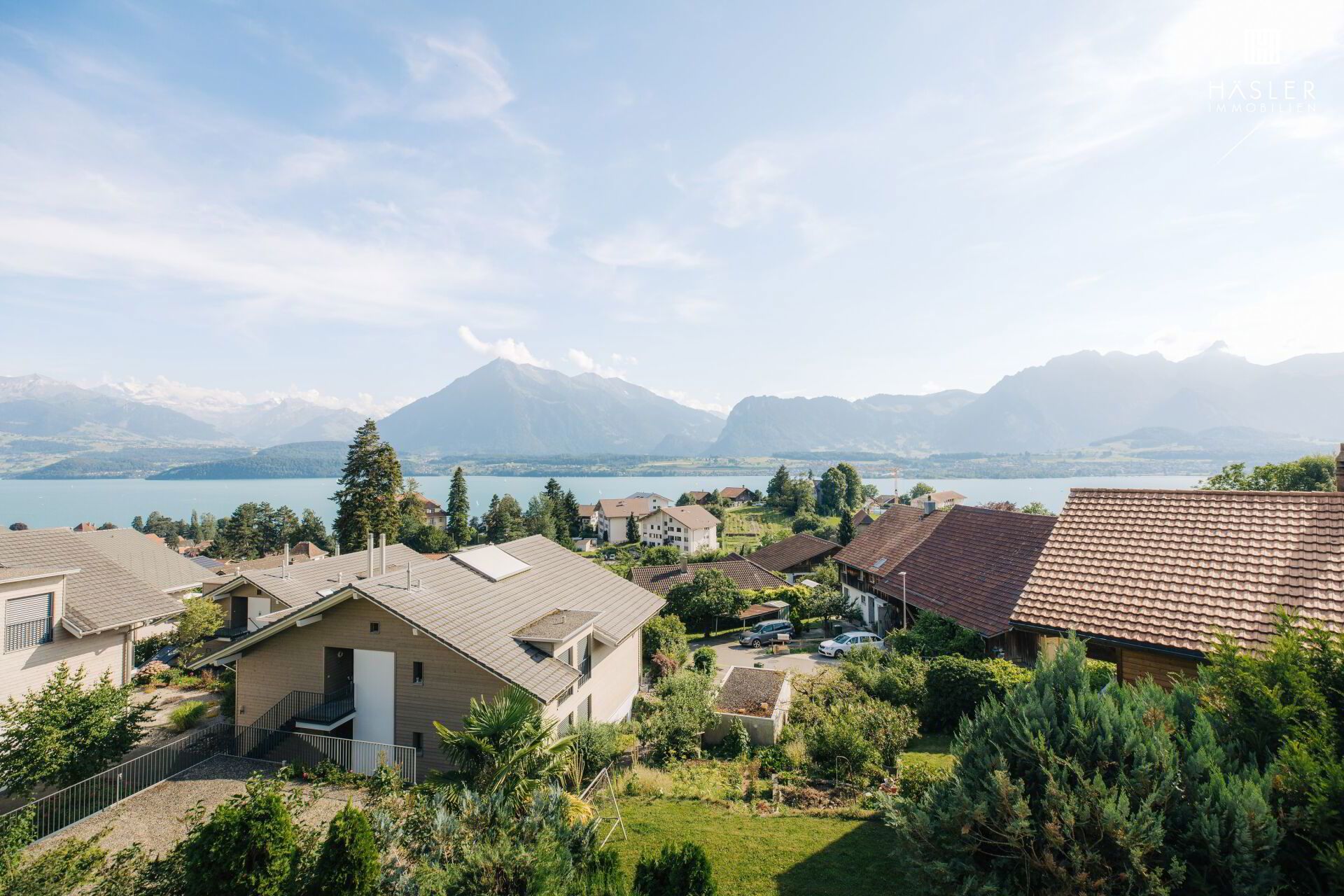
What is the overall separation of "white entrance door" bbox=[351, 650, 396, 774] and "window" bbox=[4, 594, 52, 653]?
414 inches

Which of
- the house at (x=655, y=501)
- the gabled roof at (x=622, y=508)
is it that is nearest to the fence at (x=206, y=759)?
the gabled roof at (x=622, y=508)

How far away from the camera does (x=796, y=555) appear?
202 feet

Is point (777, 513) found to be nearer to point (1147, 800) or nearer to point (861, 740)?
point (861, 740)

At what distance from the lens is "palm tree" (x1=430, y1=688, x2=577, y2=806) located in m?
10.1

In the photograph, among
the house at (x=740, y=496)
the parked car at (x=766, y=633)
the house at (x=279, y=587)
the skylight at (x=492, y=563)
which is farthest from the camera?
the house at (x=740, y=496)

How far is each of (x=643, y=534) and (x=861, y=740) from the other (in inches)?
3697

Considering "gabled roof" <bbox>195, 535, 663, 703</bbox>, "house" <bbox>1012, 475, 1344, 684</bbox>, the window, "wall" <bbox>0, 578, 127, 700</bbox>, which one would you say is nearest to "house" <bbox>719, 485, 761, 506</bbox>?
"gabled roof" <bbox>195, 535, 663, 703</bbox>

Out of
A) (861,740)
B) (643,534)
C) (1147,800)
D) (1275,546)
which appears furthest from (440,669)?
(643,534)

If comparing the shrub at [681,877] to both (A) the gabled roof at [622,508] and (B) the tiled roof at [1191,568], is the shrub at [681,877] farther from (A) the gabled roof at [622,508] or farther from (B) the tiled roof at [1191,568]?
(A) the gabled roof at [622,508]

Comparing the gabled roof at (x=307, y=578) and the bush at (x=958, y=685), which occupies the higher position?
the gabled roof at (x=307, y=578)

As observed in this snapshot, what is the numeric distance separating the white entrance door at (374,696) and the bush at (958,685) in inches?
592

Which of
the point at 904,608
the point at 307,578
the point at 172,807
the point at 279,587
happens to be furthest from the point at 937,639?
the point at 307,578

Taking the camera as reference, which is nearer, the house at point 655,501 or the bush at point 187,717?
the bush at point 187,717

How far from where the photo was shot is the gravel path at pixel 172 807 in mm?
10906
